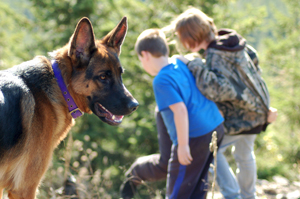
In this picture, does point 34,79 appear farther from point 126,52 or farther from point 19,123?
point 126,52

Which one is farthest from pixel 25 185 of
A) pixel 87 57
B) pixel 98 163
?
pixel 98 163

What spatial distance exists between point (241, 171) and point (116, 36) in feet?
8.20

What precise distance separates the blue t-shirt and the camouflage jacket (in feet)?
0.32

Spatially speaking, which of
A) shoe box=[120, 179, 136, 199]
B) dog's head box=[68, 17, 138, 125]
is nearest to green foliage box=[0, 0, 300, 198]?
shoe box=[120, 179, 136, 199]

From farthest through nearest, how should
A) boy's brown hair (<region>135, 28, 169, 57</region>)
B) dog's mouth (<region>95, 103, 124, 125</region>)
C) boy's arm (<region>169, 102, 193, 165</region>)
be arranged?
boy's brown hair (<region>135, 28, 169, 57</region>)
boy's arm (<region>169, 102, 193, 165</region>)
dog's mouth (<region>95, 103, 124, 125</region>)

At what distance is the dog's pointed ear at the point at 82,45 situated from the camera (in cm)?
235

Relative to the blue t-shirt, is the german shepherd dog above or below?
above

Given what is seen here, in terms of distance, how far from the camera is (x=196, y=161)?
9.79ft

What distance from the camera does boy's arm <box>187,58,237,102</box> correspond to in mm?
3031

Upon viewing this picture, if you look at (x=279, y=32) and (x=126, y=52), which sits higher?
(x=126, y=52)

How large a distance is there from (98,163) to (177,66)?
4.49 m

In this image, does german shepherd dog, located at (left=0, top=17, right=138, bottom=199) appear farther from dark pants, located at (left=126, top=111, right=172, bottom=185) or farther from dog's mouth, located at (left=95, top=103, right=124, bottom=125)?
dark pants, located at (left=126, top=111, right=172, bottom=185)

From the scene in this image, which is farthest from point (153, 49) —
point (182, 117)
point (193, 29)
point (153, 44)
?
point (182, 117)

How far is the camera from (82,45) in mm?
2445
